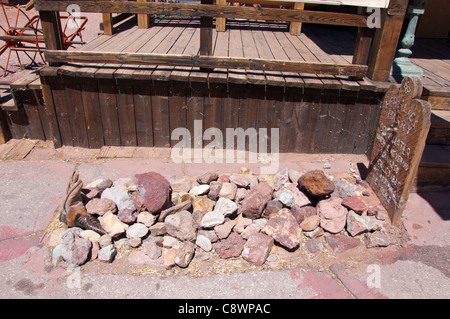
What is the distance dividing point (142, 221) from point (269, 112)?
1.88 meters

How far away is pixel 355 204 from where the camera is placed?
3193 millimetres

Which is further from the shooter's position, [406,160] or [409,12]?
[409,12]

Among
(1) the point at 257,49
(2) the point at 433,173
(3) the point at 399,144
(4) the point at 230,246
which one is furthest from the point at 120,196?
(2) the point at 433,173

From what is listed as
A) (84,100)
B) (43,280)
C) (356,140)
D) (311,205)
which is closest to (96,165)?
(84,100)

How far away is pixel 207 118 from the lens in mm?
4031

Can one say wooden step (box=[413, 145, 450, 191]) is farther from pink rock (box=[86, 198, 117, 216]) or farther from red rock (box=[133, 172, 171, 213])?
pink rock (box=[86, 198, 117, 216])

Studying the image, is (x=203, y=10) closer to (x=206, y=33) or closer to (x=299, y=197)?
(x=206, y=33)

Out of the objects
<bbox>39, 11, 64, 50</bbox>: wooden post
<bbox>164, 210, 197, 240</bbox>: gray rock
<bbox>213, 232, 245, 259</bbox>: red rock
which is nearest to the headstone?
<bbox>213, 232, 245, 259</bbox>: red rock

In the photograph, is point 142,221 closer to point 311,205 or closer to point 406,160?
point 311,205

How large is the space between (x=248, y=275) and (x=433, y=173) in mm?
2289

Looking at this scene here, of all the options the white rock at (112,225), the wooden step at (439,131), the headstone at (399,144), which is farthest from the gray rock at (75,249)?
the wooden step at (439,131)

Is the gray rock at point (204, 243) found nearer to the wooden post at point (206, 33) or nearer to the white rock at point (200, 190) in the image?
the white rock at point (200, 190)

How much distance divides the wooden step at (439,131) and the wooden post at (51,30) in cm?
422

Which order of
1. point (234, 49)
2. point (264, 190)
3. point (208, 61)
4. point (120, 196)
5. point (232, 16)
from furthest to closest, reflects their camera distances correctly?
1. point (234, 49)
2. point (208, 61)
3. point (232, 16)
4. point (264, 190)
5. point (120, 196)
